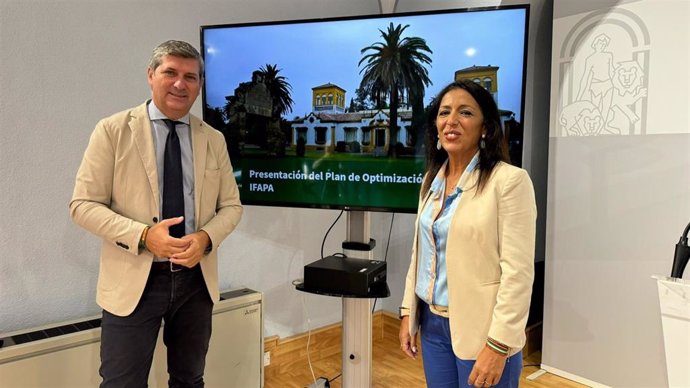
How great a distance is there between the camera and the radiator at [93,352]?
182cm

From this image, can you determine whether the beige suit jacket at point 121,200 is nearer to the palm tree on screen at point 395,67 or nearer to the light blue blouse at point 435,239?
the light blue blouse at point 435,239

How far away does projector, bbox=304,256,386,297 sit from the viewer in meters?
1.99

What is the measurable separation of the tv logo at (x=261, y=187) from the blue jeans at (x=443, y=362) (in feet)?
3.31

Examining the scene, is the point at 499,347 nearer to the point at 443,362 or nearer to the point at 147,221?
the point at 443,362

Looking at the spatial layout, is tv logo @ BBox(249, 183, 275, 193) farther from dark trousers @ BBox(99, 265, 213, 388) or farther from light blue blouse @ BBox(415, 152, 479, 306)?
light blue blouse @ BBox(415, 152, 479, 306)

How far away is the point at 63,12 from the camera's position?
2053mm

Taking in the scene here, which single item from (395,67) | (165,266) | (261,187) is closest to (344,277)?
(261,187)

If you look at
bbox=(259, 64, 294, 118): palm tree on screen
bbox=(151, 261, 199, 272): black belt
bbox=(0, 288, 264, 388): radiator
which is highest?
bbox=(259, 64, 294, 118): palm tree on screen

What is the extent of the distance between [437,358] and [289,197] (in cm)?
106

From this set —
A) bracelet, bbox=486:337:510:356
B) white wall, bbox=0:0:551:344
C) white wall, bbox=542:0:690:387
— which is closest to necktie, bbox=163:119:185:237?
white wall, bbox=0:0:551:344

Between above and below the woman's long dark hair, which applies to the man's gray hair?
above

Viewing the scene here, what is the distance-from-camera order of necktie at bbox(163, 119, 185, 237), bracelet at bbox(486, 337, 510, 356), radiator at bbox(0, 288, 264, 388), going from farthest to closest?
radiator at bbox(0, 288, 264, 388) → necktie at bbox(163, 119, 185, 237) → bracelet at bbox(486, 337, 510, 356)

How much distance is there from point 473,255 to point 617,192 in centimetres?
173

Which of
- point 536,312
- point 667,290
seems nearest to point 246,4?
point 667,290
